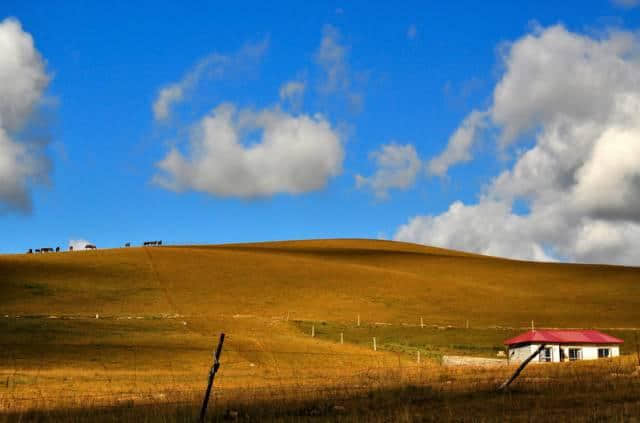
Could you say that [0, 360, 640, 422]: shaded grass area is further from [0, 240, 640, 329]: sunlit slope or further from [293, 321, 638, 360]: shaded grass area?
[0, 240, 640, 329]: sunlit slope

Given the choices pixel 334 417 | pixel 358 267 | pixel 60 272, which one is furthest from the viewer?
pixel 358 267

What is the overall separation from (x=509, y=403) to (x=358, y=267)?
8976cm

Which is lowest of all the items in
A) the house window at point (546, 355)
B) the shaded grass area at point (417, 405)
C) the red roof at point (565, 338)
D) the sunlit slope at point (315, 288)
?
the shaded grass area at point (417, 405)

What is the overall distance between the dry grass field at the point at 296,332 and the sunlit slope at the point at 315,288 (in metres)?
0.31

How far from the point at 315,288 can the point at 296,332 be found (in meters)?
25.0

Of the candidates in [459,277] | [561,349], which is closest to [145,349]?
[561,349]

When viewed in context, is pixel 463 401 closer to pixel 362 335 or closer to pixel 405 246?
pixel 362 335

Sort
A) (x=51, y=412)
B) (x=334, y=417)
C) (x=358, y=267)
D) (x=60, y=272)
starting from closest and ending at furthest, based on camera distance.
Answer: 1. (x=334, y=417)
2. (x=51, y=412)
3. (x=60, y=272)
4. (x=358, y=267)

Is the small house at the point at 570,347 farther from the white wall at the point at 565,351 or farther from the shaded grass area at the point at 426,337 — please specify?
the shaded grass area at the point at 426,337

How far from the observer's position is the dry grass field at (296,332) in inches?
863

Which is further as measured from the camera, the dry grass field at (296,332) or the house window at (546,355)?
the house window at (546,355)

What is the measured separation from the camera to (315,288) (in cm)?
9294

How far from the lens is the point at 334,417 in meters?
18.9

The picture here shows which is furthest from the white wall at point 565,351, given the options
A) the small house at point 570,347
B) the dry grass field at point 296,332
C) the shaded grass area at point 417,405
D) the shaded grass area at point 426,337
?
the shaded grass area at point 417,405
